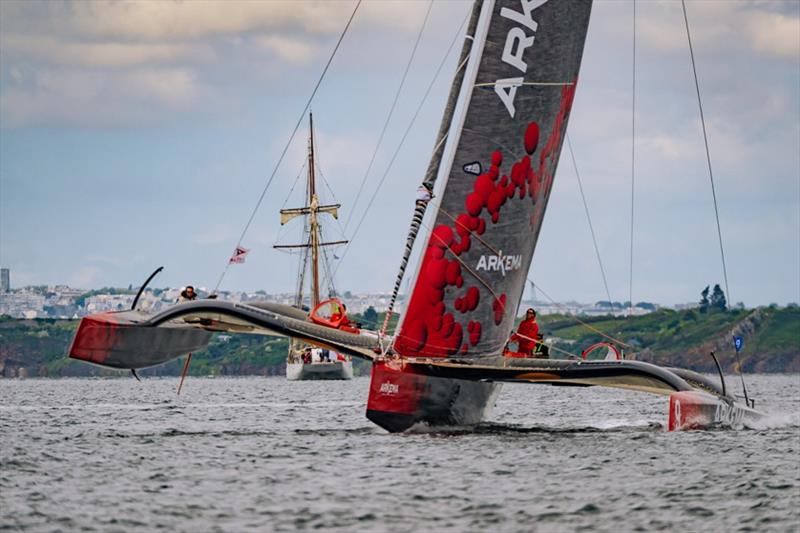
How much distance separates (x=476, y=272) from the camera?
27.7m

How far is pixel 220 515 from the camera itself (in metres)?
18.7

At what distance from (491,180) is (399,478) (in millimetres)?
7170

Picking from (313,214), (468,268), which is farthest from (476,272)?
(313,214)

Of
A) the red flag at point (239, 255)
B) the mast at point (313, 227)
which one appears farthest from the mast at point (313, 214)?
the red flag at point (239, 255)

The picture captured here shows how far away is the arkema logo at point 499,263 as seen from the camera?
27797 millimetres

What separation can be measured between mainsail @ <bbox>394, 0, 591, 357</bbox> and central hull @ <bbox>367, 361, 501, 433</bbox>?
480mm

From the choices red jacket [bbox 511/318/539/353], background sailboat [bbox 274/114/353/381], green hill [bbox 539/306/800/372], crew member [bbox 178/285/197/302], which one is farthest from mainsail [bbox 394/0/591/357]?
green hill [bbox 539/306/800/372]

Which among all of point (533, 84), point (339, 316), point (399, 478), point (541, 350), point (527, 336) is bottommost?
point (399, 478)

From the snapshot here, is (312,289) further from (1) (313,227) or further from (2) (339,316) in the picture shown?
(2) (339,316)

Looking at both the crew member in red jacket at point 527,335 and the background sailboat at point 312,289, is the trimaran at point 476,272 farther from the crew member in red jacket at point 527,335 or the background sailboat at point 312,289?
the background sailboat at point 312,289

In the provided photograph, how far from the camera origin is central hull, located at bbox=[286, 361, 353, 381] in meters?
102

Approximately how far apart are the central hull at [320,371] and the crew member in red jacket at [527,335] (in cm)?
7163

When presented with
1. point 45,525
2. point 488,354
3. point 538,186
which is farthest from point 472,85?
point 45,525

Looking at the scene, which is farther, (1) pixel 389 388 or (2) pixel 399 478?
(1) pixel 389 388
